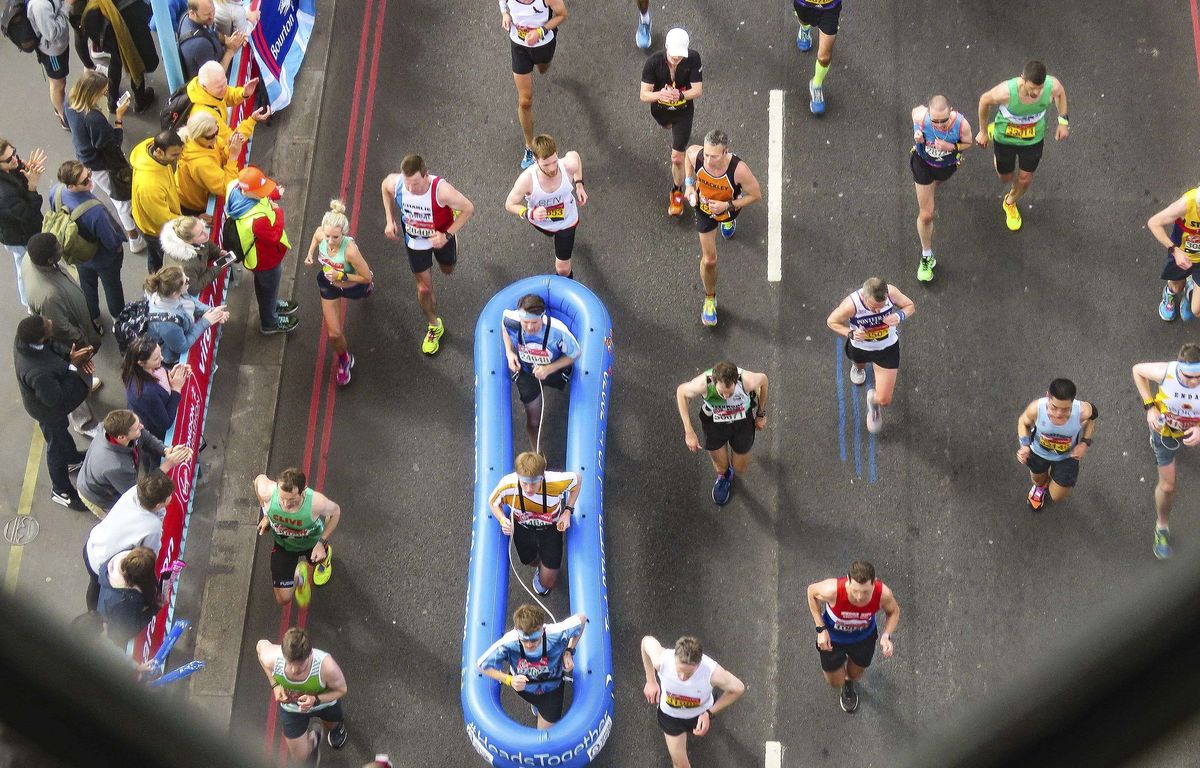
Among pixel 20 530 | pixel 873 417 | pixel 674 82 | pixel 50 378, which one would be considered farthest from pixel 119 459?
pixel 873 417

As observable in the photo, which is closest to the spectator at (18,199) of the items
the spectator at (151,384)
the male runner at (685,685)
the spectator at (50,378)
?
the spectator at (50,378)

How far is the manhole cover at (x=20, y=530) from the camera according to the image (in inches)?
462

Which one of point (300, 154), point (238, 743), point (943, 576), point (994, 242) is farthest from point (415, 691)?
point (238, 743)

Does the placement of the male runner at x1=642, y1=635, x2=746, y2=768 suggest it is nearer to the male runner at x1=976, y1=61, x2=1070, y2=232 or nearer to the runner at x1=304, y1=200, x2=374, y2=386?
the runner at x1=304, y1=200, x2=374, y2=386

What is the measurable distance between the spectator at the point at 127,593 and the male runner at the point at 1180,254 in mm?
8644

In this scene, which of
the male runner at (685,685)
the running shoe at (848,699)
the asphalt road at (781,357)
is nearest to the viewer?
the male runner at (685,685)

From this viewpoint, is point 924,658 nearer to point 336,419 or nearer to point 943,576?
point 943,576

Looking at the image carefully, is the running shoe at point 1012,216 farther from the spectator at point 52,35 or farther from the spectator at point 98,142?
the spectator at point 52,35

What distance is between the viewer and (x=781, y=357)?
41.7ft

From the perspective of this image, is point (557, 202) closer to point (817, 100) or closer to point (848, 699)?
point (817, 100)

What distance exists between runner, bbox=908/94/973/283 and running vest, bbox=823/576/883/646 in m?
4.27

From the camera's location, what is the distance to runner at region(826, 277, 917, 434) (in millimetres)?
11055

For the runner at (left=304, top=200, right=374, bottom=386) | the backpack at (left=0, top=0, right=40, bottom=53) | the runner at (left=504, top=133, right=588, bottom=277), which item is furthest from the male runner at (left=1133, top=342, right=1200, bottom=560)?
the backpack at (left=0, top=0, right=40, bottom=53)

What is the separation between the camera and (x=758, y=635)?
37.2 feet
